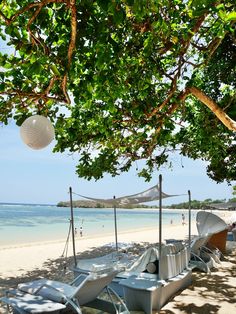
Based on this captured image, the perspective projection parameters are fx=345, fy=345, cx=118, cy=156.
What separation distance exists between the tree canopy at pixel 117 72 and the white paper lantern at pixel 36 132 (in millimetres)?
489

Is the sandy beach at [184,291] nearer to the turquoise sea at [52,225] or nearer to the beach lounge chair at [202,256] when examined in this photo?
the beach lounge chair at [202,256]

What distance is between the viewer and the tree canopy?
3.46 meters

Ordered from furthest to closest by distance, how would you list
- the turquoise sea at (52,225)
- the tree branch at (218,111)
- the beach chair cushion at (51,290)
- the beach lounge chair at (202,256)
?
the turquoise sea at (52,225) → the beach lounge chair at (202,256) → the tree branch at (218,111) → the beach chair cushion at (51,290)

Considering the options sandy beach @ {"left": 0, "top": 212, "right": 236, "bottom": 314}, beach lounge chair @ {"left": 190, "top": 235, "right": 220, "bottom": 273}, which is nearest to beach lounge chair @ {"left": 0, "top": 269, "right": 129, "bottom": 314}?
sandy beach @ {"left": 0, "top": 212, "right": 236, "bottom": 314}

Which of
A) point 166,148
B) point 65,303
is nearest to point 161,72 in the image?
point 65,303

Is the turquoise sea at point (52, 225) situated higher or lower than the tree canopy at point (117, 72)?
lower

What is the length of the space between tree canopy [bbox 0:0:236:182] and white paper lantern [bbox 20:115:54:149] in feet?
1.60

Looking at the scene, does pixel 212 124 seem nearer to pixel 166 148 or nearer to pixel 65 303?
pixel 166 148

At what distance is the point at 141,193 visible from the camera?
25.2 ft

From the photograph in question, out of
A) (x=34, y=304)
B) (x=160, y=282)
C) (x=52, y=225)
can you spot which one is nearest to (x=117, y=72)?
(x=34, y=304)

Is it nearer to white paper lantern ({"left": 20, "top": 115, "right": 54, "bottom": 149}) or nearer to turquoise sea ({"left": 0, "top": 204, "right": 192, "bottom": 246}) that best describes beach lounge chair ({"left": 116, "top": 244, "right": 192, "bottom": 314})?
white paper lantern ({"left": 20, "top": 115, "right": 54, "bottom": 149})

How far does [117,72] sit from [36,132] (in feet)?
5.05

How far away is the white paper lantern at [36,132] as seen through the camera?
345cm

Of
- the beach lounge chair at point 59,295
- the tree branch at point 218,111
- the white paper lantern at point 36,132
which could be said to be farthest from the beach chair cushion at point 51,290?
the tree branch at point 218,111
